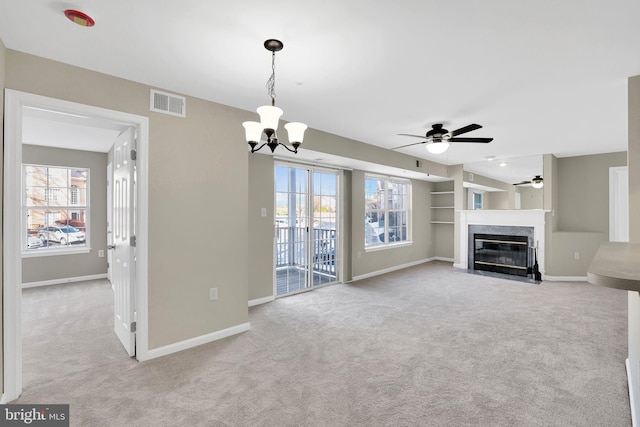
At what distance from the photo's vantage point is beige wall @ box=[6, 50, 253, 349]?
263 cm

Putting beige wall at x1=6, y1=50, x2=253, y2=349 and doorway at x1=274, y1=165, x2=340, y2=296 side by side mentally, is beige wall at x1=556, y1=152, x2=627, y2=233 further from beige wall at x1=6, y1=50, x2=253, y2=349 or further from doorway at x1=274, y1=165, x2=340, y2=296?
beige wall at x1=6, y1=50, x2=253, y2=349

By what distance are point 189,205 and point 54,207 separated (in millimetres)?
4247

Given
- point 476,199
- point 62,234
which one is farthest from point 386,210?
point 62,234

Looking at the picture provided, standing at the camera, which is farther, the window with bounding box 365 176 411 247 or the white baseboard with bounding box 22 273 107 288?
the window with bounding box 365 176 411 247

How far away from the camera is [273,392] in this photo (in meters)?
2.24

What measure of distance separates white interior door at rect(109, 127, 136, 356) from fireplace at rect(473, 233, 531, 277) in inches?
259

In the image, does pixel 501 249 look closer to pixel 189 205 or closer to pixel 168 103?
pixel 189 205

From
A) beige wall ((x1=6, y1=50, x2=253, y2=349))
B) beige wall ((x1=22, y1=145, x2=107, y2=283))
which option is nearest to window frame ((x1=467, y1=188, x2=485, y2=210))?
beige wall ((x1=6, y1=50, x2=253, y2=349))

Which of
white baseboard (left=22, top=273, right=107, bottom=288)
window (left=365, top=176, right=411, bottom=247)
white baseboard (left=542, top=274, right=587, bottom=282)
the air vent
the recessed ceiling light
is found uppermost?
the recessed ceiling light

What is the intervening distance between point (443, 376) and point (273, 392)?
1.36 meters

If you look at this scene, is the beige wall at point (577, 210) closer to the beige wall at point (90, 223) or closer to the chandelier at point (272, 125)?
the chandelier at point (272, 125)

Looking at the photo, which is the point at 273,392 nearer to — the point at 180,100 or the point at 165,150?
the point at 165,150

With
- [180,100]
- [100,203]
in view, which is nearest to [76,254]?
[100,203]

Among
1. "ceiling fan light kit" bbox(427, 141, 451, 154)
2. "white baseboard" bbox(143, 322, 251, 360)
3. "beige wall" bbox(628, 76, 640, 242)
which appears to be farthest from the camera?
"ceiling fan light kit" bbox(427, 141, 451, 154)
